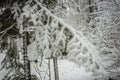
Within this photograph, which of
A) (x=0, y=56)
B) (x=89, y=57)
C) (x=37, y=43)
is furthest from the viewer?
(x=0, y=56)

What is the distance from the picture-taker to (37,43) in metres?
4.70

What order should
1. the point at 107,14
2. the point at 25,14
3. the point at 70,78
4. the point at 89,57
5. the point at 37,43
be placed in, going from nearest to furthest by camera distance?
the point at 89,57, the point at 25,14, the point at 37,43, the point at 107,14, the point at 70,78

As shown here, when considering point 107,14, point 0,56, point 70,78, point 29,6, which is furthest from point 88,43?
point 0,56

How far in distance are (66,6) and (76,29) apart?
1.22 metres

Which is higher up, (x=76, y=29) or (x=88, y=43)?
(x=76, y=29)

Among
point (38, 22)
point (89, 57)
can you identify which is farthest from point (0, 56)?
point (89, 57)

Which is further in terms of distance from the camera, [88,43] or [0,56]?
[0,56]

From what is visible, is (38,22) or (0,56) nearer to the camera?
(38,22)

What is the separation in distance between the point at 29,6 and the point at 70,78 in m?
10.4

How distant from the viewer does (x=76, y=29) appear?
3926 millimetres

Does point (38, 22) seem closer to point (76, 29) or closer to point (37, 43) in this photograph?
point (37, 43)

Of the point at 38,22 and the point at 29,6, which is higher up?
the point at 29,6

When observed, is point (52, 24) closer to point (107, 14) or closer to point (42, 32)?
point (42, 32)

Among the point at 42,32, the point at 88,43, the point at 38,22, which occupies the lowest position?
the point at 88,43
